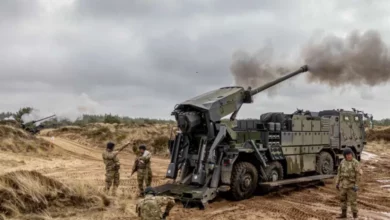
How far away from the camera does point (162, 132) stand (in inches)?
1292

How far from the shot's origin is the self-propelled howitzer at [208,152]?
34.7 feet

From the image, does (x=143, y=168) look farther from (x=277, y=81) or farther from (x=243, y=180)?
(x=277, y=81)

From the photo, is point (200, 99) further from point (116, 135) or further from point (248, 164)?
point (116, 135)

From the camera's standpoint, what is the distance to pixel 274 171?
12.5 m

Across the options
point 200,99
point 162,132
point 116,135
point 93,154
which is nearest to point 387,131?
point 162,132

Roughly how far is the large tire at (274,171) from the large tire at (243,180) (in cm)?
59

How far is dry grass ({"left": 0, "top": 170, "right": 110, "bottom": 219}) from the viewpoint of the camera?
8.23 meters

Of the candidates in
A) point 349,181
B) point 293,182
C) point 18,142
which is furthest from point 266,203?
point 18,142

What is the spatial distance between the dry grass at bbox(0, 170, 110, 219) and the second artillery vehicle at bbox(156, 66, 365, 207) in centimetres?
198

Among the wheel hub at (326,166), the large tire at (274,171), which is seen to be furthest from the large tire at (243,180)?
the wheel hub at (326,166)

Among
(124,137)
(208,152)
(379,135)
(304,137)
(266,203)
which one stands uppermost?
(379,135)

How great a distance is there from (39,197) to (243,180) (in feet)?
16.6

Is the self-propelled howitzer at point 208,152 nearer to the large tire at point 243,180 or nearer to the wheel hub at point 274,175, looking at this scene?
the large tire at point 243,180

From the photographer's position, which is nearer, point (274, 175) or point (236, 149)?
point (236, 149)
